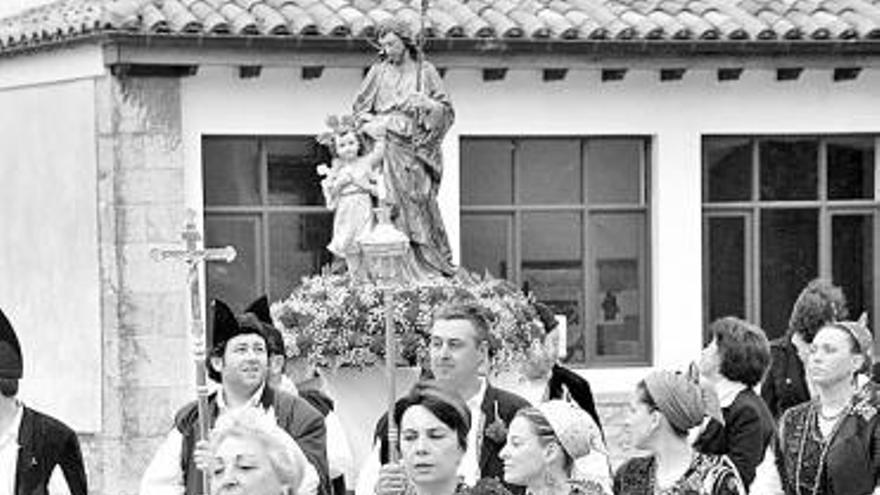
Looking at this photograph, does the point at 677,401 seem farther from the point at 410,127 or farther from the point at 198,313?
the point at 410,127

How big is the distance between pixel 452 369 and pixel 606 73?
1061cm

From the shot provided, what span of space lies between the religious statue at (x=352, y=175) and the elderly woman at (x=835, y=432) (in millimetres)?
7526

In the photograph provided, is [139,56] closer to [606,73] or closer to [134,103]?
[134,103]

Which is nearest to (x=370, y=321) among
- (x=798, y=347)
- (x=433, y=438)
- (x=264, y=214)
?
(x=798, y=347)

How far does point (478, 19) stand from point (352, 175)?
2080 mm

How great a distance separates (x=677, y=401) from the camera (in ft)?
26.2

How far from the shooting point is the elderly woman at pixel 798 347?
1168 centimetres

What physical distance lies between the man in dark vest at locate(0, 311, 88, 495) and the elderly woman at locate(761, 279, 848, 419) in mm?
3731

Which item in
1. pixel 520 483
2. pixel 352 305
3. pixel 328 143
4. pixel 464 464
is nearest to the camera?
pixel 520 483

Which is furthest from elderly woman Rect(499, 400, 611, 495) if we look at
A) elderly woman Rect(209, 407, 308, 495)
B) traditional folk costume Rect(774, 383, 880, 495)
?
traditional folk costume Rect(774, 383, 880, 495)

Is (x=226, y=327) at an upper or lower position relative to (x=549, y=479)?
upper

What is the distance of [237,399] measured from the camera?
364 inches

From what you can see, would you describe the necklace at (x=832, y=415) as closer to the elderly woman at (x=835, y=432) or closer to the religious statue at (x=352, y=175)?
the elderly woman at (x=835, y=432)

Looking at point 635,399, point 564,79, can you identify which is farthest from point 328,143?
point 635,399
